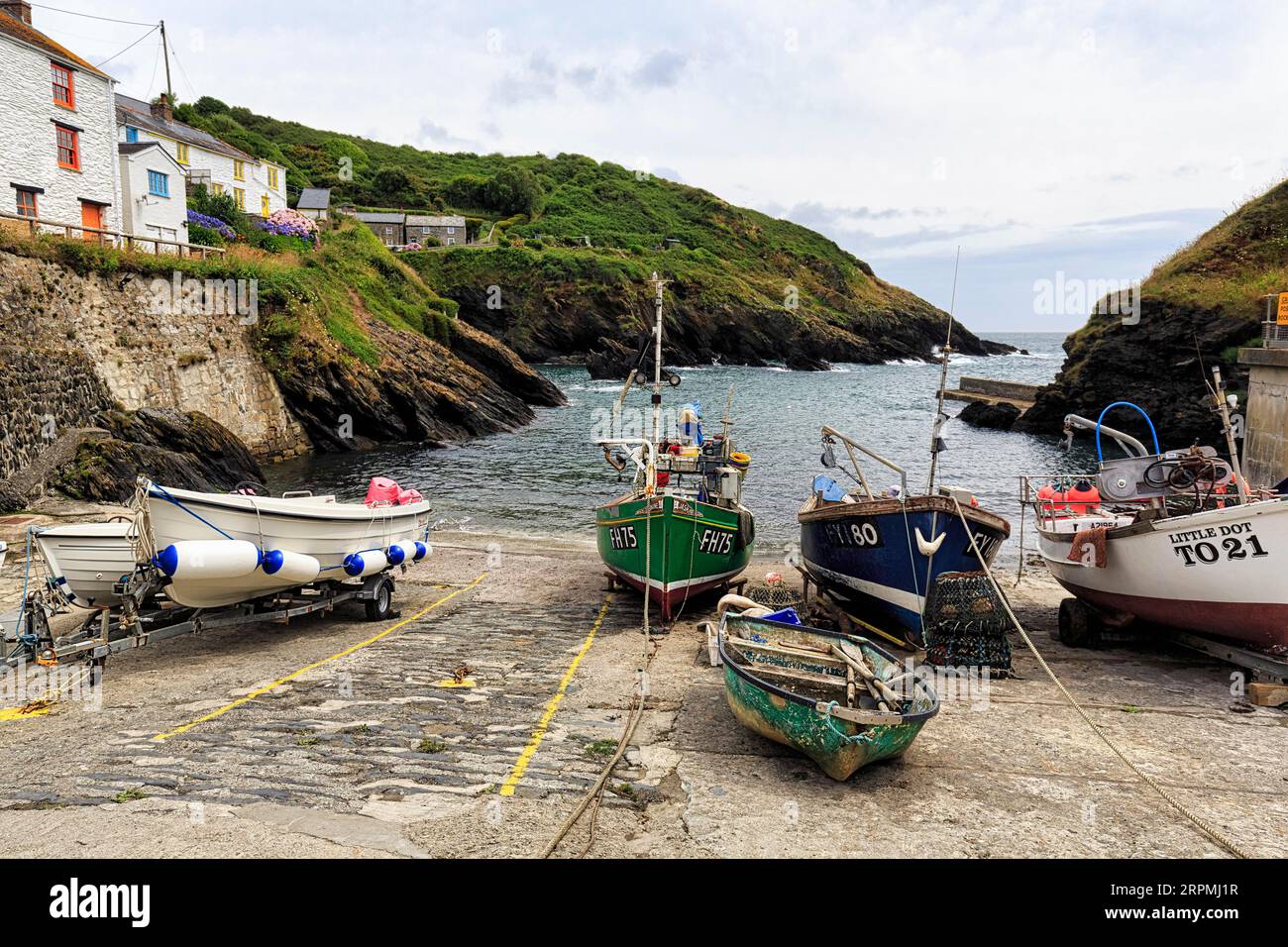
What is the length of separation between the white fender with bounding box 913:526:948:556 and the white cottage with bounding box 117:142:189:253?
31.8m

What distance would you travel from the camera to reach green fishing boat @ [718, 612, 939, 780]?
7.85 metres

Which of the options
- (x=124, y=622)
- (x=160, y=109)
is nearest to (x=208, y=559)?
(x=124, y=622)

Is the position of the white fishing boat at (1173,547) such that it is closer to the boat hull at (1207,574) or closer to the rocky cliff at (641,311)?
the boat hull at (1207,574)

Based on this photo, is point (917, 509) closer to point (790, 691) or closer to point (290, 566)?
point (790, 691)

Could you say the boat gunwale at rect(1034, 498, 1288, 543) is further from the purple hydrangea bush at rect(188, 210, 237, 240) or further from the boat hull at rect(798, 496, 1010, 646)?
the purple hydrangea bush at rect(188, 210, 237, 240)

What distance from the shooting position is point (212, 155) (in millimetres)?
48750

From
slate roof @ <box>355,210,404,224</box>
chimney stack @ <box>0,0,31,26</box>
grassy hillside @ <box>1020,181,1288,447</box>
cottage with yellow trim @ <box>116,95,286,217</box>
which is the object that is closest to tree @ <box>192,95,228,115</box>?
slate roof @ <box>355,210,404,224</box>

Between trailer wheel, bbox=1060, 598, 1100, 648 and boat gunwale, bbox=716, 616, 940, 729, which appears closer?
boat gunwale, bbox=716, 616, 940, 729

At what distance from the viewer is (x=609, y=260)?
107000 millimetres

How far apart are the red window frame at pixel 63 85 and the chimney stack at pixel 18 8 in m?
3.82

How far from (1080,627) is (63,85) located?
36122 mm

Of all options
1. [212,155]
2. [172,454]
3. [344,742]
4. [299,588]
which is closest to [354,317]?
[212,155]

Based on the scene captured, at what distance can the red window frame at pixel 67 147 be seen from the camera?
29.9m

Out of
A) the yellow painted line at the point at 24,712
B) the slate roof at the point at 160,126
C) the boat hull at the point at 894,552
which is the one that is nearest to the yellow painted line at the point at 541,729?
the boat hull at the point at 894,552
